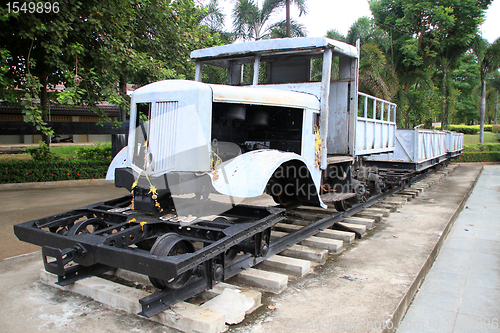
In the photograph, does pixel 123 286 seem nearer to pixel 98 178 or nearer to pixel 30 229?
pixel 30 229

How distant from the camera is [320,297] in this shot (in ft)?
12.1

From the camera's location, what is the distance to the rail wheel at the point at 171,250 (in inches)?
123

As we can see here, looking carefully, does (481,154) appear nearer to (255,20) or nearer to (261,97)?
(255,20)

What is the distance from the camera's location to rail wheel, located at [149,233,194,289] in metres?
3.12

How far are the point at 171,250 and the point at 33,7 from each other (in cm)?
701

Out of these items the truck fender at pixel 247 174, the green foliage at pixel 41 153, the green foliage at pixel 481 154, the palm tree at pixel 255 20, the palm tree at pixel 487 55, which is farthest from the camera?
the green foliage at pixel 481 154

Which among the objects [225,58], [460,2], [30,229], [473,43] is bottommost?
[30,229]

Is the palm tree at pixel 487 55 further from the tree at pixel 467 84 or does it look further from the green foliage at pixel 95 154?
the green foliage at pixel 95 154

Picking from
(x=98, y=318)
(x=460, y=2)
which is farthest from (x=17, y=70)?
(x=460, y=2)

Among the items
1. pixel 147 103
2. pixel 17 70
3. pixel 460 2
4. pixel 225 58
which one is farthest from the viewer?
pixel 460 2

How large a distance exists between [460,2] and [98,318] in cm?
2751

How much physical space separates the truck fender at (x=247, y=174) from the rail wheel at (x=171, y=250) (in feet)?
2.07

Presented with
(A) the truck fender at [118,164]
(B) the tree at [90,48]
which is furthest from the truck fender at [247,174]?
(B) the tree at [90,48]

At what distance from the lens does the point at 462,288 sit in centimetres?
414
